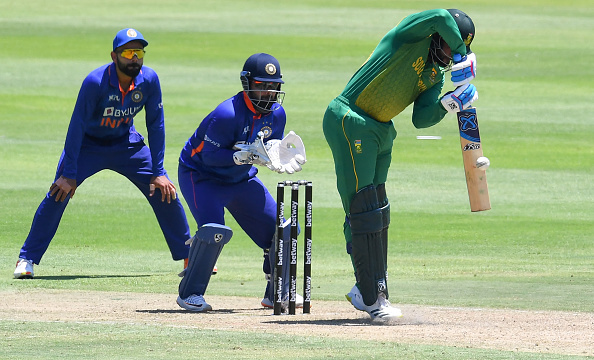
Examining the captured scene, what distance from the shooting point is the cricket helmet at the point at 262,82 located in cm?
862

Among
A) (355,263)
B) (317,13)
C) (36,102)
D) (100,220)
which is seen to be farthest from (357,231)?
(317,13)

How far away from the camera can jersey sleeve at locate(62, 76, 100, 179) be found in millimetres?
9867

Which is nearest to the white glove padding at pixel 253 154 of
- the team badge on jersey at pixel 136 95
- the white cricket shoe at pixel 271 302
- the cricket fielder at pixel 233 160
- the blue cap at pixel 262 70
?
the cricket fielder at pixel 233 160

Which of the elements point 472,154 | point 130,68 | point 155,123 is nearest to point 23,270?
point 155,123

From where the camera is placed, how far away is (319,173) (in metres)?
17.5

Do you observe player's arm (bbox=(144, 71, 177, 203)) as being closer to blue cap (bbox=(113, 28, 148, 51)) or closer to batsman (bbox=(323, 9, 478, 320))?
blue cap (bbox=(113, 28, 148, 51))

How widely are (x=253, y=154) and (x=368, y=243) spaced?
1.04 meters

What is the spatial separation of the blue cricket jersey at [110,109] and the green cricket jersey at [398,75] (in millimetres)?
2403

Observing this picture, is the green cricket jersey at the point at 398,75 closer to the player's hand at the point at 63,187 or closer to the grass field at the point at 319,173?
the grass field at the point at 319,173

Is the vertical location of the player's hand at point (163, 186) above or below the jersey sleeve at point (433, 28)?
below

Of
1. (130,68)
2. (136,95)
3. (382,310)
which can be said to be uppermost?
(130,68)

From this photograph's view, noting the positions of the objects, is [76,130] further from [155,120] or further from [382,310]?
[382,310]

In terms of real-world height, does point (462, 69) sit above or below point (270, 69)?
below

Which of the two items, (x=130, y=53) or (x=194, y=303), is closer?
(x=194, y=303)
